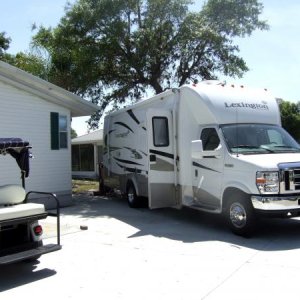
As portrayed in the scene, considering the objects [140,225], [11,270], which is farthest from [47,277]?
[140,225]

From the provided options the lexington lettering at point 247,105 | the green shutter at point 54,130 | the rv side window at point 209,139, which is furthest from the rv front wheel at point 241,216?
the green shutter at point 54,130

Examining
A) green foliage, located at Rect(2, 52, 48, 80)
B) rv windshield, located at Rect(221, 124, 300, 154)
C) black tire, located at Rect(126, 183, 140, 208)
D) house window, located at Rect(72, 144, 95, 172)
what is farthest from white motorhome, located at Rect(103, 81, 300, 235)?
house window, located at Rect(72, 144, 95, 172)

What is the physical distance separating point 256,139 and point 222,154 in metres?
0.88

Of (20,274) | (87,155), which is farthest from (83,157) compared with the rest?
(20,274)

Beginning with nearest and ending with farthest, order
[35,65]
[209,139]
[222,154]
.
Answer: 1. [222,154]
2. [209,139]
3. [35,65]

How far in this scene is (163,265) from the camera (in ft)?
23.3

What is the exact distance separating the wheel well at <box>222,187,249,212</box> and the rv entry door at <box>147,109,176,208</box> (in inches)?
80.0

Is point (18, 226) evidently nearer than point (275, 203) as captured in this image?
Yes

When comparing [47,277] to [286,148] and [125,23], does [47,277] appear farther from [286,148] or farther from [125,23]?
[125,23]

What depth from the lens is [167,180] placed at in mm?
11367

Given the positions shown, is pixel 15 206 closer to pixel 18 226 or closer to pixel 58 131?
pixel 18 226

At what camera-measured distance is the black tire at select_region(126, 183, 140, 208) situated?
44.6ft

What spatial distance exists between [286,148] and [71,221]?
557 cm

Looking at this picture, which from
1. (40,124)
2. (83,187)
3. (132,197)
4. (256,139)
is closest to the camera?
(256,139)
